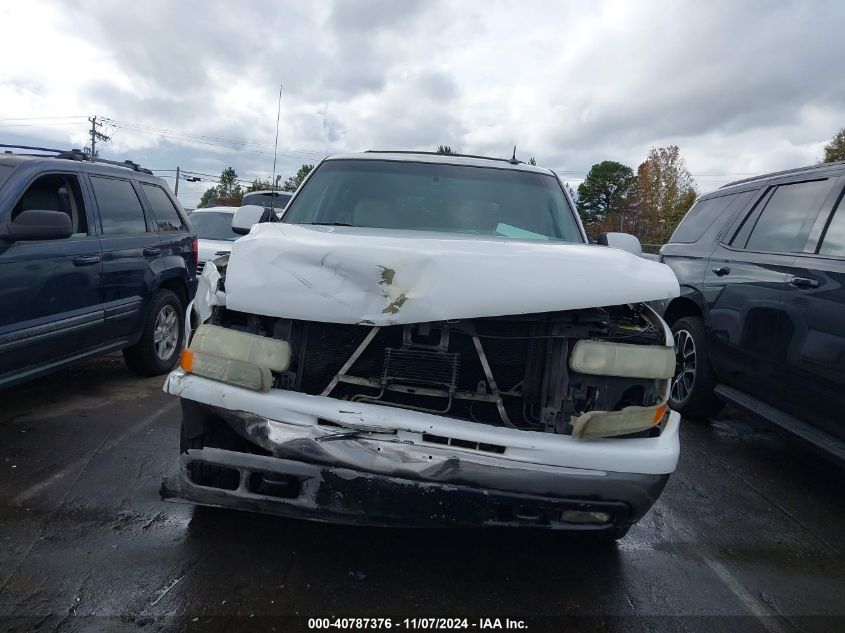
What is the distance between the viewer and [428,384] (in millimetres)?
2320

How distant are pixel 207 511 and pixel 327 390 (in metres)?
1.08

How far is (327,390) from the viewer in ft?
7.54

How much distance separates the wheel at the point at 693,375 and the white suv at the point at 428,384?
7.77ft

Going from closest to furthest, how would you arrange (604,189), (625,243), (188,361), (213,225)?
(188,361) < (625,243) < (213,225) < (604,189)

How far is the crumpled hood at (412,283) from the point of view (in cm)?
213

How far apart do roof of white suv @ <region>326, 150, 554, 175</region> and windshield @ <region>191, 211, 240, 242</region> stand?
5829 millimetres

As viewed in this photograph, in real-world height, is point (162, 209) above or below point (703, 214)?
below

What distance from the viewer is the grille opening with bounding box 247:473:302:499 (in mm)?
2057

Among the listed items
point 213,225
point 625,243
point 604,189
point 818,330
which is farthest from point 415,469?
point 604,189

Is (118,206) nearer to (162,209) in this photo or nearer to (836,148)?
(162,209)

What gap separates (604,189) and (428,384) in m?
74.7

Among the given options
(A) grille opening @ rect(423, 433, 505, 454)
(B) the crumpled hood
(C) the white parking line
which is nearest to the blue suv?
(C) the white parking line

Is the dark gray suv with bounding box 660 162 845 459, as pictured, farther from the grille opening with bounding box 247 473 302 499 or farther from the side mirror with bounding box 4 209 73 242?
the side mirror with bounding box 4 209 73 242

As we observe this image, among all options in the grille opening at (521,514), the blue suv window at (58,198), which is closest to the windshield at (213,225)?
the blue suv window at (58,198)
